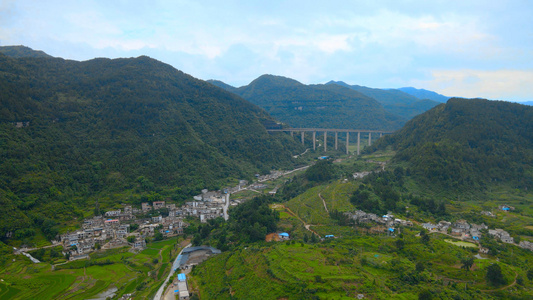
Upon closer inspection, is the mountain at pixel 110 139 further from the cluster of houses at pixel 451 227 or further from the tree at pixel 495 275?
the tree at pixel 495 275

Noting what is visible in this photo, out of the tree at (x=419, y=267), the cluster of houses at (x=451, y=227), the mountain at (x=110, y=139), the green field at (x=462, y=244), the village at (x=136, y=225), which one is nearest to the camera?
the tree at (x=419, y=267)

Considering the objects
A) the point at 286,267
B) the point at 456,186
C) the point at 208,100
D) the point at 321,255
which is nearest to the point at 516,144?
the point at 456,186

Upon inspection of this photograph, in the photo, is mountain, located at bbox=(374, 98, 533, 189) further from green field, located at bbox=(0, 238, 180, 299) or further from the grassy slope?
green field, located at bbox=(0, 238, 180, 299)

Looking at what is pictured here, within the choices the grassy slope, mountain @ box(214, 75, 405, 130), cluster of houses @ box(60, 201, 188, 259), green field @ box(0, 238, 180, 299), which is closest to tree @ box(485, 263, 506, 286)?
the grassy slope

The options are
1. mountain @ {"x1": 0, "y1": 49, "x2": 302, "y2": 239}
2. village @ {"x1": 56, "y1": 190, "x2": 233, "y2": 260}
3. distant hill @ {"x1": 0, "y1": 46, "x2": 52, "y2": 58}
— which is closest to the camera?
village @ {"x1": 56, "y1": 190, "x2": 233, "y2": 260}

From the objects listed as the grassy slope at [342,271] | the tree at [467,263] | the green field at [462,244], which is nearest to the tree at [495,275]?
the grassy slope at [342,271]
